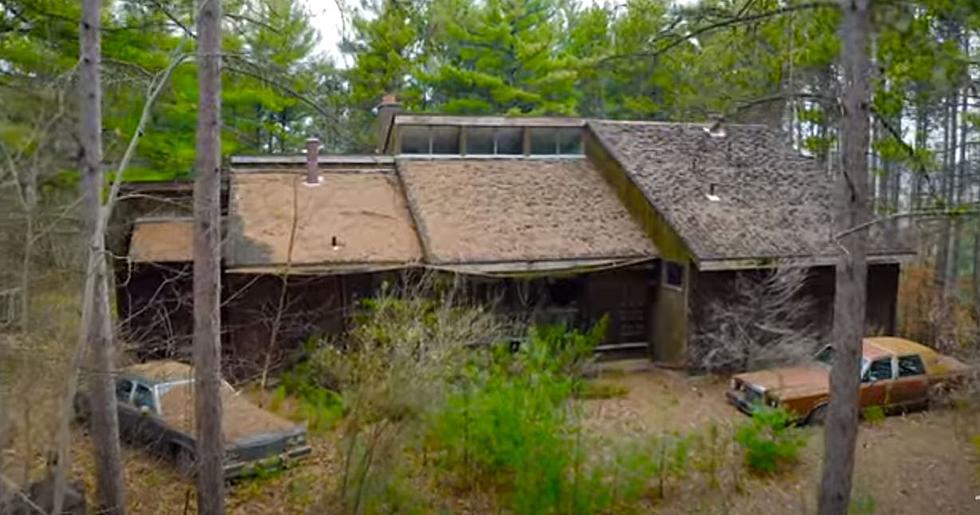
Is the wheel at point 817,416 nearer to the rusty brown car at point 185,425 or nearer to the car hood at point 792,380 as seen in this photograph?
the car hood at point 792,380

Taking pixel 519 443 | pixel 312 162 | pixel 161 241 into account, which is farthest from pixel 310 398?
pixel 312 162

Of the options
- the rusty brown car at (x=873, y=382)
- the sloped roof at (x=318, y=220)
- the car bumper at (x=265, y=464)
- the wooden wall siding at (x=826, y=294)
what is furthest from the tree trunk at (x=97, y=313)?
the wooden wall siding at (x=826, y=294)

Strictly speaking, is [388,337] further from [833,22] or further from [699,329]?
[699,329]

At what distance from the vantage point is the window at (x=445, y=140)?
19672 mm

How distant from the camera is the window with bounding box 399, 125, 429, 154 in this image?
63.7 ft

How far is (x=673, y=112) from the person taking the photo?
29.2 m

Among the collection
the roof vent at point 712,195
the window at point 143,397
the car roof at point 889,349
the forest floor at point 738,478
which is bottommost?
the forest floor at point 738,478

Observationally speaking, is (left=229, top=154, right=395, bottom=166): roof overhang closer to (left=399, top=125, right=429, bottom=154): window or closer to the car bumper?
(left=399, top=125, right=429, bottom=154): window

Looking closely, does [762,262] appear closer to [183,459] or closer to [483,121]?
[483,121]

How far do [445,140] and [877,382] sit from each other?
445 inches

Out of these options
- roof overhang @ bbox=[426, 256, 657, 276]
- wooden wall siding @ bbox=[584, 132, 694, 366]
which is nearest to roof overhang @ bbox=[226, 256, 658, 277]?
roof overhang @ bbox=[426, 256, 657, 276]

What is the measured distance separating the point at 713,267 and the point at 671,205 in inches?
84.4

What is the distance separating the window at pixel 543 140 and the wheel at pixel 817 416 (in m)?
9.82

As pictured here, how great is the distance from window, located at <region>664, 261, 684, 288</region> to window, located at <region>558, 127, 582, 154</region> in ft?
15.4
